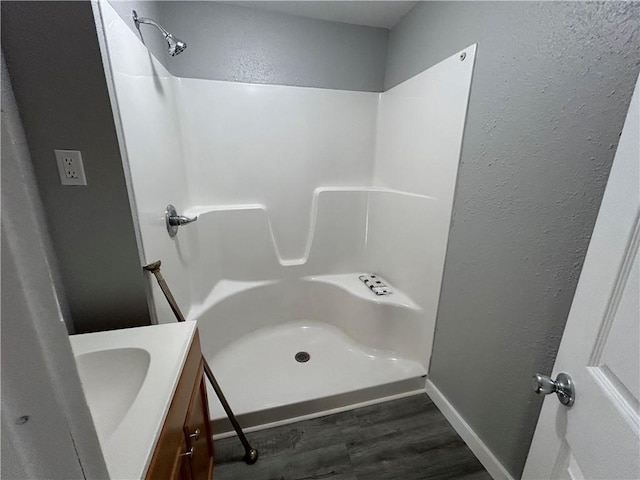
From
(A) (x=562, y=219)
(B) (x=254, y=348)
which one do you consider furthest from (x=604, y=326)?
(B) (x=254, y=348)

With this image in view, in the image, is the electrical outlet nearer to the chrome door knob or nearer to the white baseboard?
the chrome door knob

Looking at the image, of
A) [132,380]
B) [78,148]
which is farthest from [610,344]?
[78,148]

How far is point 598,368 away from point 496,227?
0.72 m

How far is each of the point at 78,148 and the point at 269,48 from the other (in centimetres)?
146

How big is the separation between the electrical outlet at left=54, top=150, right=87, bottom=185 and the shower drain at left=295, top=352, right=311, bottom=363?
1.55 meters

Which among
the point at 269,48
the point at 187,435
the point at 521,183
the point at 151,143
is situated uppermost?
the point at 269,48

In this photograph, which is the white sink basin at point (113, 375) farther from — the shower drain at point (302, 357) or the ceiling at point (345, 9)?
the ceiling at point (345, 9)

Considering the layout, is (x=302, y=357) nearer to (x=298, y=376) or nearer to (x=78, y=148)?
(x=298, y=376)

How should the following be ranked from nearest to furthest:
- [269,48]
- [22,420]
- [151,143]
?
[22,420] → [151,143] → [269,48]

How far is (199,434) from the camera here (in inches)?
38.4

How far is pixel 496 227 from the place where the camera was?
45.7 inches

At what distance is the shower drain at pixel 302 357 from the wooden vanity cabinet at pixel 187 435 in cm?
79

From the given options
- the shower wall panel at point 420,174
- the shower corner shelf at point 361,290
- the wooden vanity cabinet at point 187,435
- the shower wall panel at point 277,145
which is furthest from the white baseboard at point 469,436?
the shower wall panel at point 277,145

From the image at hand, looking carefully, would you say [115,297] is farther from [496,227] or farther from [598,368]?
[496,227]
